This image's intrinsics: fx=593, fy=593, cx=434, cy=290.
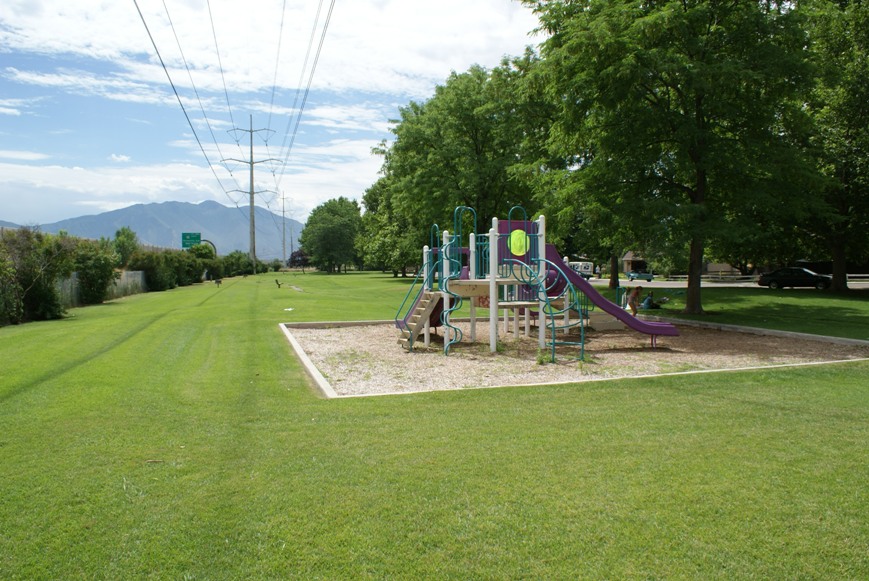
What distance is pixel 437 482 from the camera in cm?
478

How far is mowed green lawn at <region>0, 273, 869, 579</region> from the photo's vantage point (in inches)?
142

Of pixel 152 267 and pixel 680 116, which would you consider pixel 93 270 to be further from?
pixel 680 116

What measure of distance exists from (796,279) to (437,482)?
127ft

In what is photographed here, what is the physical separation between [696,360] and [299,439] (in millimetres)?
8555

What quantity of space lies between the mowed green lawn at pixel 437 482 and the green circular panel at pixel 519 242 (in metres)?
4.96

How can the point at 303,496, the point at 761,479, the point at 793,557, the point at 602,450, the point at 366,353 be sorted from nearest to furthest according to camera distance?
the point at 793,557 → the point at 303,496 → the point at 761,479 → the point at 602,450 → the point at 366,353

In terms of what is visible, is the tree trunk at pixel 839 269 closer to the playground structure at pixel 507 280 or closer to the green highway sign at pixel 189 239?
the playground structure at pixel 507 280

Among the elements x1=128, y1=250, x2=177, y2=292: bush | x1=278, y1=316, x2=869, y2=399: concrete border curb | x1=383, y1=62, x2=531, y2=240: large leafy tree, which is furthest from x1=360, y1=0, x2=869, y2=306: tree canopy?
x1=128, y1=250, x2=177, y2=292: bush

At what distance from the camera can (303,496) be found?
4496 mm

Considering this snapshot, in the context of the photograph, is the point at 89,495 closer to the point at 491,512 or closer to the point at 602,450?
the point at 491,512

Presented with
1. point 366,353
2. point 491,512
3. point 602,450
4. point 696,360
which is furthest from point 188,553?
point 696,360

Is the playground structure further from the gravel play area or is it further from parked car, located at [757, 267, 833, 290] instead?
parked car, located at [757, 267, 833, 290]

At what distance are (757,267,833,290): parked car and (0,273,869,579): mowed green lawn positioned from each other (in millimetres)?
31930

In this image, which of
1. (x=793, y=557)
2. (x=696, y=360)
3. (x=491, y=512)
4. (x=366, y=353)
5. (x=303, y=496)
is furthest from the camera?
(x=366, y=353)
